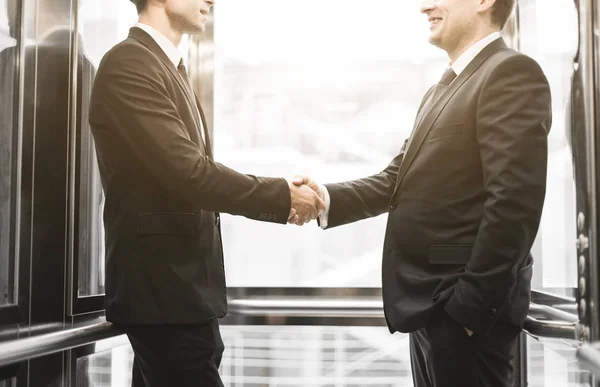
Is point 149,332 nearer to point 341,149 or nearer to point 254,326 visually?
point 254,326

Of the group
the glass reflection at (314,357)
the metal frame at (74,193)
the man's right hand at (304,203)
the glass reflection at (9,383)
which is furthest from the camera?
the glass reflection at (314,357)

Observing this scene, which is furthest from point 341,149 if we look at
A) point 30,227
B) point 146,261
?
point 30,227

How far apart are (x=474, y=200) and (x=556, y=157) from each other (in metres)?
0.57

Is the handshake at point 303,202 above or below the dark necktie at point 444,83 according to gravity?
below

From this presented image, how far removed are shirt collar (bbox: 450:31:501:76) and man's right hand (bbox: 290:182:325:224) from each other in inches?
27.2

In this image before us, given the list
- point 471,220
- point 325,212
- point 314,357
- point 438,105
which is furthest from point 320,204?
point 314,357

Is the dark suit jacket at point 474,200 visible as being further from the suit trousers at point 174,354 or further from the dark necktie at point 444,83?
the suit trousers at point 174,354

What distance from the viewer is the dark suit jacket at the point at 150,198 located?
1.83 metres

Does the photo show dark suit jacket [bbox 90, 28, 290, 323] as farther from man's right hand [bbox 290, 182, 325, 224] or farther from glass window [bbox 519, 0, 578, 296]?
glass window [bbox 519, 0, 578, 296]

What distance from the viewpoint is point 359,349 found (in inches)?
111

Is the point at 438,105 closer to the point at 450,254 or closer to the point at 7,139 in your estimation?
the point at 450,254

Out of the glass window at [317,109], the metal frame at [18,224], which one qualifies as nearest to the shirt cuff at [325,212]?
the glass window at [317,109]

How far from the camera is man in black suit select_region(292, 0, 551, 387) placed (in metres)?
1.67

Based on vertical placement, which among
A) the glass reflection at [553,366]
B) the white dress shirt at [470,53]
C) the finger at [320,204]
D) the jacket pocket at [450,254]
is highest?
the white dress shirt at [470,53]
